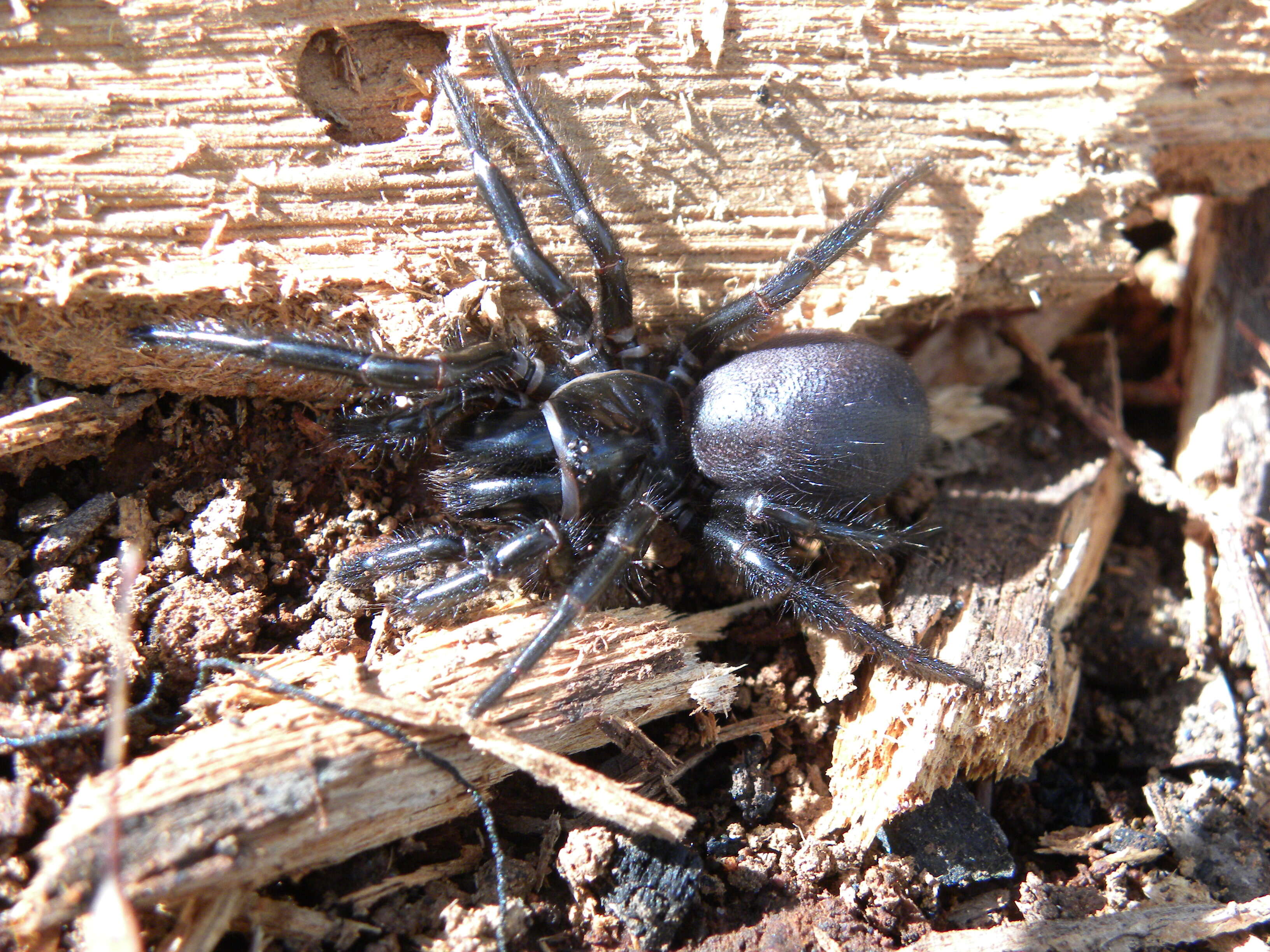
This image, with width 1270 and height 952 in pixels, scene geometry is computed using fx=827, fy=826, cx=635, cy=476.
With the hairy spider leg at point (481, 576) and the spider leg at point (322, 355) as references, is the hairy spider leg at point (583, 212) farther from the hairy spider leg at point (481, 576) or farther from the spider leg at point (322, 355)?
the hairy spider leg at point (481, 576)

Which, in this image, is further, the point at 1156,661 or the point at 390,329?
the point at 1156,661

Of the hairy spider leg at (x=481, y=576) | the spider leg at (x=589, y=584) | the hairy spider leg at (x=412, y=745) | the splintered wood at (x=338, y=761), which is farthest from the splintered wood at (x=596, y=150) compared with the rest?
the splintered wood at (x=338, y=761)

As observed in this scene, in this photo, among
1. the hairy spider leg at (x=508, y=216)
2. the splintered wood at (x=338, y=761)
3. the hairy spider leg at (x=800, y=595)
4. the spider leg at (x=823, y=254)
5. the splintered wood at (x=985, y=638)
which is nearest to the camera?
the splintered wood at (x=338, y=761)

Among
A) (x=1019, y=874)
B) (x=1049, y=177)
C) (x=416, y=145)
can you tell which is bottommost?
(x=1019, y=874)

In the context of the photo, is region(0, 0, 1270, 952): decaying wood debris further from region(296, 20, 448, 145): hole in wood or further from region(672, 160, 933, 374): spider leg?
region(672, 160, 933, 374): spider leg

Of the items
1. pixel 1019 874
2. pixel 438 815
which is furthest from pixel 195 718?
pixel 1019 874

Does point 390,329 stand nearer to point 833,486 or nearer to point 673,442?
point 673,442
